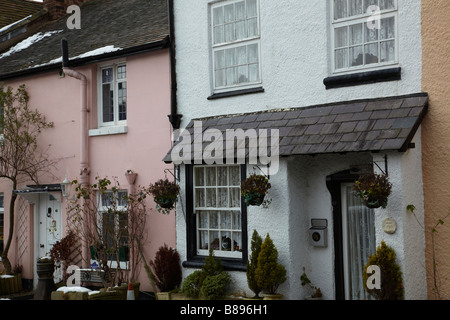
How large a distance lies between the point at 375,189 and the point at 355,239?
67.6 inches

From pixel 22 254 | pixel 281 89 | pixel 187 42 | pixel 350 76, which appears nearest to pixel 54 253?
pixel 22 254

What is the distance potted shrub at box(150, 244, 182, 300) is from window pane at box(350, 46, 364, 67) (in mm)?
4664

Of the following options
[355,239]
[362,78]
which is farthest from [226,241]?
[362,78]

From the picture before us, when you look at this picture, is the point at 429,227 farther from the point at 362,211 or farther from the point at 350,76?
the point at 350,76

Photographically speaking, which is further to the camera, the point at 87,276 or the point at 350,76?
the point at 87,276

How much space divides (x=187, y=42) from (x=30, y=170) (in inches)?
211

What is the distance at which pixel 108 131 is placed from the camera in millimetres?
13312

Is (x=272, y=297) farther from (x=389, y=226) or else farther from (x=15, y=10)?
(x=15, y=10)

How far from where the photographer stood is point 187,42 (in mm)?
11945

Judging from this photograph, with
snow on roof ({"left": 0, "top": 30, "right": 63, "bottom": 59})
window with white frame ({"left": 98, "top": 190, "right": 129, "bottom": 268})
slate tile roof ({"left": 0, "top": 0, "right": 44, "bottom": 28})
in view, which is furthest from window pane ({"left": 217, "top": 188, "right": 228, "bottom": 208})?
slate tile roof ({"left": 0, "top": 0, "right": 44, "bottom": 28})

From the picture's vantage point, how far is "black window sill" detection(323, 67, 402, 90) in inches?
375

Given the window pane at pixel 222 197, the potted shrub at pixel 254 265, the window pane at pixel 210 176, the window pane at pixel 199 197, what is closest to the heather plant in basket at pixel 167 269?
the window pane at pixel 199 197

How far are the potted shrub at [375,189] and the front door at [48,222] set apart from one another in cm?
800

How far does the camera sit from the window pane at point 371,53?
9.85 metres
